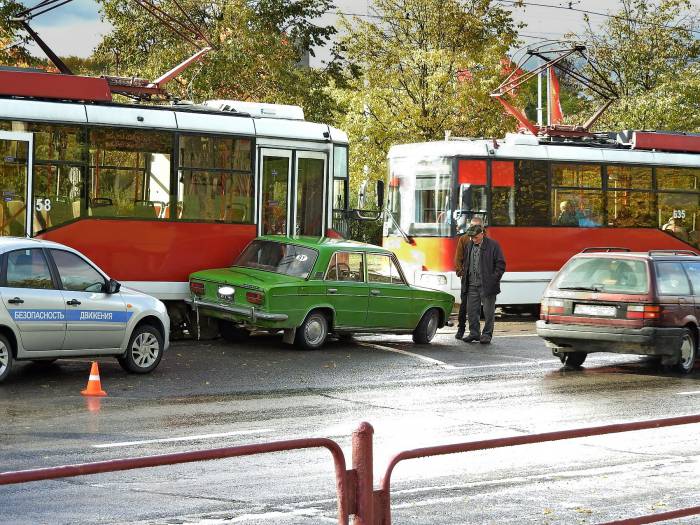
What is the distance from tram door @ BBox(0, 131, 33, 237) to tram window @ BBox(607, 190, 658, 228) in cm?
1310

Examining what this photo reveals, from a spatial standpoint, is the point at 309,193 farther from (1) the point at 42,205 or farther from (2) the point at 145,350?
(2) the point at 145,350

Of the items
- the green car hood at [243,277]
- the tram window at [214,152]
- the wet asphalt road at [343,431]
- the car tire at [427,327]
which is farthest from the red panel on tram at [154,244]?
the car tire at [427,327]

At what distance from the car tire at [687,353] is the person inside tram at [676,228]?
11.3 metres

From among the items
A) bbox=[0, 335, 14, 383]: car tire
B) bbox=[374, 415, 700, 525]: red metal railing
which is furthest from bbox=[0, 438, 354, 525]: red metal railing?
bbox=[0, 335, 14, 383]: car tire

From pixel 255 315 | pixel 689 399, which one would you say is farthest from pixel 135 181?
pixel 689 399

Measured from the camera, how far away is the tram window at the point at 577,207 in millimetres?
25866

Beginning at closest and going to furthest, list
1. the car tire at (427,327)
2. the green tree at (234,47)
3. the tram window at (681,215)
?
the car tire at (427,327) → the tram window at (681,215) → the green tree at (234,47)

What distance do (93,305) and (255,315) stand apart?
3.62 meters

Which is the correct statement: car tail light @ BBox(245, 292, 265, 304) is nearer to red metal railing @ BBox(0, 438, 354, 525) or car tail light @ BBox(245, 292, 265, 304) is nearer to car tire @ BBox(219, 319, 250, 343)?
car tire @ BBox(219, 319, 250, 343)

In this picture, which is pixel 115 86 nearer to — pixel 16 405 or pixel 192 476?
pixel 16 405

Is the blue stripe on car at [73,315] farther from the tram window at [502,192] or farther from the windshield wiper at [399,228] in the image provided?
the tram window at [502,192]

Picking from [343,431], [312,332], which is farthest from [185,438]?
[312,332]

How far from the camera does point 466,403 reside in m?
13.6

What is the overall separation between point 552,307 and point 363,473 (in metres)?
12.5
